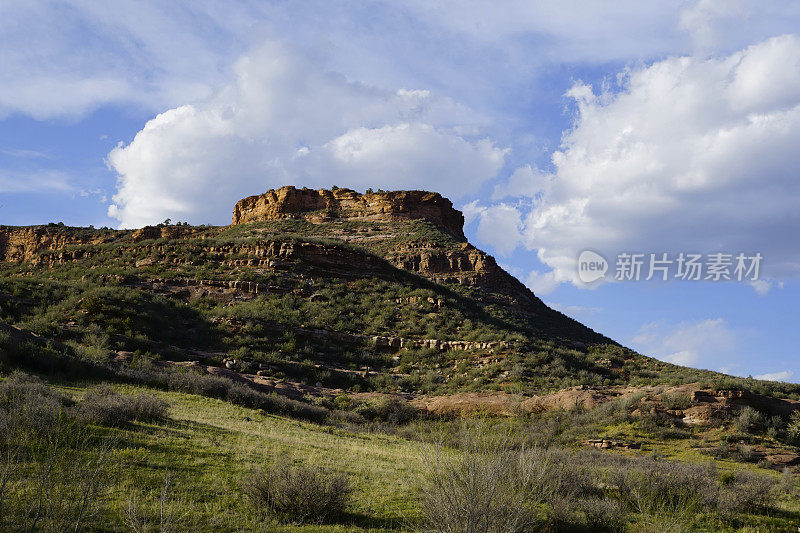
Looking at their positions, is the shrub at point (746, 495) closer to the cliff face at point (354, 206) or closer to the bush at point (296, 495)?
the bush at point (296, 495)

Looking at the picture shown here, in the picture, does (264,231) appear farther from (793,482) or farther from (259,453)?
(793,482)

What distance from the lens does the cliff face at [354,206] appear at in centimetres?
7150

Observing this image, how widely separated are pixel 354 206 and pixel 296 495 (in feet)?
225

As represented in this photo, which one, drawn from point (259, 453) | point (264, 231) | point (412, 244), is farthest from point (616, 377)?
point (264, 231)

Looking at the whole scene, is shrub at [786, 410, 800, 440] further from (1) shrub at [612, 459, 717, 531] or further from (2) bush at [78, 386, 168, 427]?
(2) bush at [78, 386, 168, 427]

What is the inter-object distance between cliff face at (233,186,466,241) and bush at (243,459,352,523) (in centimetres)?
6391

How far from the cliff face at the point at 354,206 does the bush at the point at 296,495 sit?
210 ft

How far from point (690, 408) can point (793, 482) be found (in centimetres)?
560

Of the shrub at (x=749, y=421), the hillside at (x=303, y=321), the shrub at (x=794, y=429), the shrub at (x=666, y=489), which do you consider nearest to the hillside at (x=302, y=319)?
the hillside at (x=303, y=321)

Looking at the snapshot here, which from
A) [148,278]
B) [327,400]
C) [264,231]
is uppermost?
[264,231]

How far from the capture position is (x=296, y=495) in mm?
7004

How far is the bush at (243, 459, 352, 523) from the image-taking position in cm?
688

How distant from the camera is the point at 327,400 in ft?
66.3

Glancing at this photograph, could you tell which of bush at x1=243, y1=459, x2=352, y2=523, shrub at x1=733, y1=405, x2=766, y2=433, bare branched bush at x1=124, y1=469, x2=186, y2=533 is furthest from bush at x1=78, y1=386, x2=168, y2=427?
shrub at x1=733, y1=405, x2=766, y2=433
